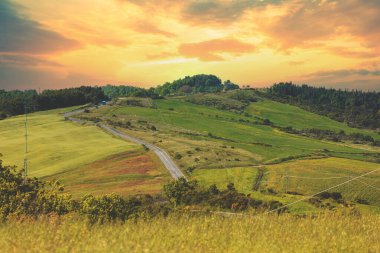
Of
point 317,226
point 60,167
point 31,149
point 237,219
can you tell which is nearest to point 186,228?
point 237,219

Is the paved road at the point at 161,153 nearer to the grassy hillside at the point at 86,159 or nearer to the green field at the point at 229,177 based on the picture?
the grassy hillside at the point at 86,159

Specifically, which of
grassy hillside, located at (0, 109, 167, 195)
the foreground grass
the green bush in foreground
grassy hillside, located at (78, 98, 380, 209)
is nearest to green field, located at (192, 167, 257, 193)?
grassy hillside, located at (78, 98, 380, 209)

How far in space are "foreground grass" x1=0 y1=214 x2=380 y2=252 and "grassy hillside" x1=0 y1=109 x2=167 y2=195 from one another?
85.6m

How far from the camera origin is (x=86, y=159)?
127 metres

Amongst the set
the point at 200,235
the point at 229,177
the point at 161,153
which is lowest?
the point at 229,177

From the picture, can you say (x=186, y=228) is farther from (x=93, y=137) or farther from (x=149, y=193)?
(x=93, y=137)

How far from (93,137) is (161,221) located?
14890cm

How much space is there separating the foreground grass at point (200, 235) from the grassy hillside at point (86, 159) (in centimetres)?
8560

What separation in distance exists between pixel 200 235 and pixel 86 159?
399 ft

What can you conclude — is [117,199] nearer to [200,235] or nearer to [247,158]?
[200,235]

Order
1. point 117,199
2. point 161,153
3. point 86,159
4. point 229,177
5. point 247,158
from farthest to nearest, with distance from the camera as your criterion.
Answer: point 247,158, point 161,153, point 86,159, point 229,177, point 117,199

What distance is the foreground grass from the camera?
9273 millimetres

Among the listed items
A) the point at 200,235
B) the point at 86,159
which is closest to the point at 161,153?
the point at 86,159

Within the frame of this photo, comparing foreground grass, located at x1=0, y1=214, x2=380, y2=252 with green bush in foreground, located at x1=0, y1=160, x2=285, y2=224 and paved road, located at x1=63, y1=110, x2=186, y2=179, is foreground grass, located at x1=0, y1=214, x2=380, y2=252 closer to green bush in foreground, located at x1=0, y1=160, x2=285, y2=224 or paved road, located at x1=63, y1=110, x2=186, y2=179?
green bush in foreground, located at x1=0, y1=160, x2=285, y2=224
